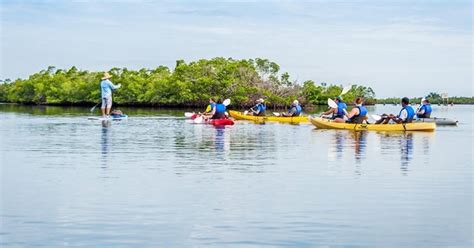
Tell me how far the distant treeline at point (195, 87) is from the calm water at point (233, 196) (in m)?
54.6

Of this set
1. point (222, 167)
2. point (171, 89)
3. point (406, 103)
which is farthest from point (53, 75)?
point (222, 167)

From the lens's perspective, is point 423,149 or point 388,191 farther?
point 423,149

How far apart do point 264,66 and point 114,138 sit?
54979 millimetres

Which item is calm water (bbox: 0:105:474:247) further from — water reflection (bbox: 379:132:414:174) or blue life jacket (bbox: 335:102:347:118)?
blue life jacket (bbox: 335:102:347:118)

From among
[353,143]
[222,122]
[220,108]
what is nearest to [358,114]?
[222,122]

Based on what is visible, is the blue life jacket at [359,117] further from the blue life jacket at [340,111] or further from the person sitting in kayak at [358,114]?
the blue life jacket at [340,111]

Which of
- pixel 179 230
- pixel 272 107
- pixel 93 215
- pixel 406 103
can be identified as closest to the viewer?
pixel 179 230

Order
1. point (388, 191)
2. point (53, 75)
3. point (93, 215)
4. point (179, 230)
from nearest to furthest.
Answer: point (179, 230) < point (93, 215) < point (388, 191) < point (53, 75)

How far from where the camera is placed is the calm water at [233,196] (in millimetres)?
7812

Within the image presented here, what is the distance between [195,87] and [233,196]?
6402cm

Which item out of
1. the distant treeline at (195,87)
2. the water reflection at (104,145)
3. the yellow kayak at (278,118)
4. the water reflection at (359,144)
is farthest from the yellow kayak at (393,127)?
the distant treeline at (195,87)

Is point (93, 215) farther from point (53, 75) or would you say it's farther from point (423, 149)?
point (53, 75)

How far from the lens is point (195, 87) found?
2911 inches

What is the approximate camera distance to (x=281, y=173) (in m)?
12.9
